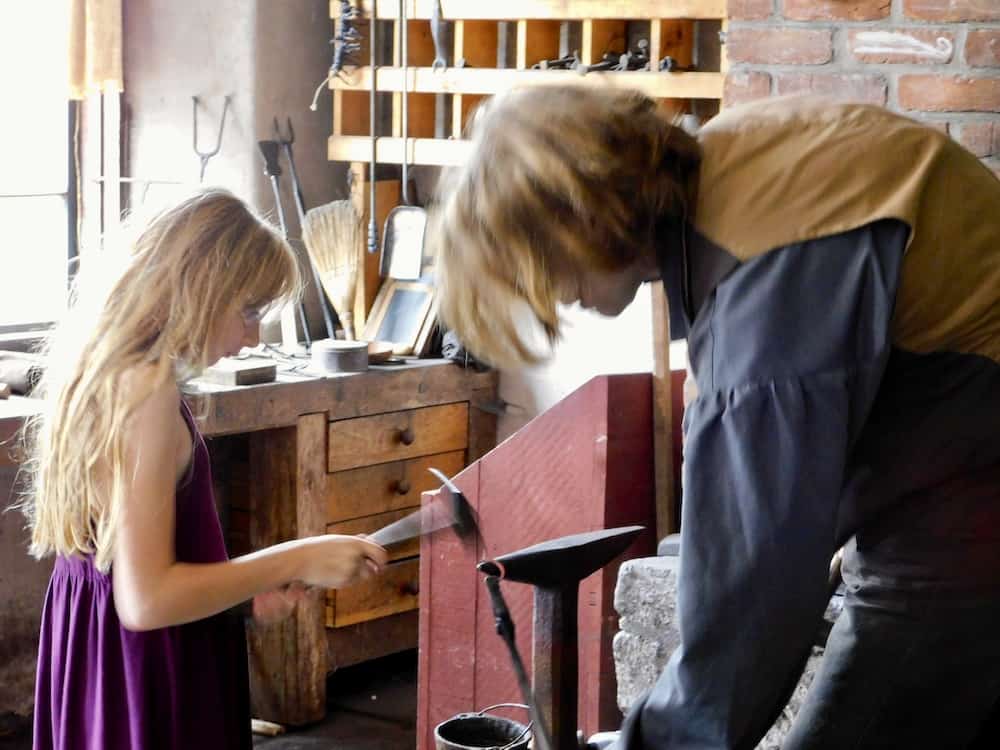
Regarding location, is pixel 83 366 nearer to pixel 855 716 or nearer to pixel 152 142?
pixel 855 716

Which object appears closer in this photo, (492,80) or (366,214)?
(492,80)

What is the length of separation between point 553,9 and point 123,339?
2033mm

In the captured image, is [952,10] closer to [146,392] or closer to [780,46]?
[780,46]

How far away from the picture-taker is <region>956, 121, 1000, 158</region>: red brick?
250 cm

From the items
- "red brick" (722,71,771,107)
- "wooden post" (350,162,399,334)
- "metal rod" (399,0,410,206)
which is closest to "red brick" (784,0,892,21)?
"red brick" (722,71,771,107)

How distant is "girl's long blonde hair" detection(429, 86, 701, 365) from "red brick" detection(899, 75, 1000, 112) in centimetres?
121

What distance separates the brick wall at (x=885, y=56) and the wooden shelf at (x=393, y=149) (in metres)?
1.33

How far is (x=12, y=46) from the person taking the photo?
388cm

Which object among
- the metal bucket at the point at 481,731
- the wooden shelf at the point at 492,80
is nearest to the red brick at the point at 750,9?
the wooden shelf at the point at 492,80

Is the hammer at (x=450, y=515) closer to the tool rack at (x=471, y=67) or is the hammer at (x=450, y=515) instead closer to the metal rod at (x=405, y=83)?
the tool rack at (x=471, y=67)

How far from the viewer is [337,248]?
398 centimetres

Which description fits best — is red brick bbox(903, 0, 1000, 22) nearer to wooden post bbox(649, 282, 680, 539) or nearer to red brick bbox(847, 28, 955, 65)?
red brick bbox(847, 28, 955, 65)

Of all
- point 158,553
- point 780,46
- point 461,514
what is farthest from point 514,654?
point 780,46

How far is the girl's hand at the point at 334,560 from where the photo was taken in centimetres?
210
